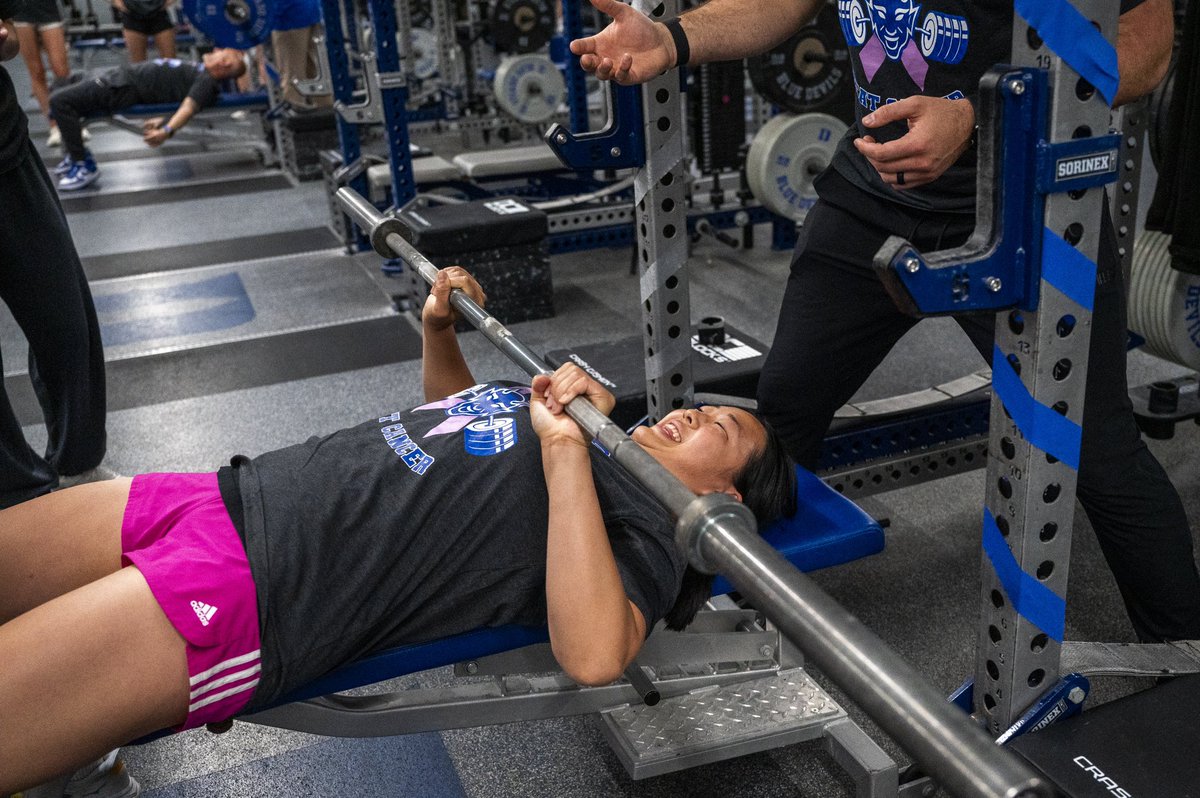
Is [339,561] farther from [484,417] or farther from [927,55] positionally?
[927,55]

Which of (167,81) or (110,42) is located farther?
(110,42)

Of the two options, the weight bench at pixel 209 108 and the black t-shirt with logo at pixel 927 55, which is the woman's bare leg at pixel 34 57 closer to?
the weight bench at pixel 209 108

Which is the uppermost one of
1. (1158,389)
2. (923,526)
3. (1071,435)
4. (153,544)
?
(1071,435)

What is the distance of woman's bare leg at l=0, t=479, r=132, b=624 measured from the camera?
1.44 meters

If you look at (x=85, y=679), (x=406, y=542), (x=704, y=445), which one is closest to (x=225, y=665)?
(x=85, y=679)

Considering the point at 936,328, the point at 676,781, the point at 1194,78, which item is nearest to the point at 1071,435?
the point at 676,781

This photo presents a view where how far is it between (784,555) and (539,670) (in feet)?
1.26

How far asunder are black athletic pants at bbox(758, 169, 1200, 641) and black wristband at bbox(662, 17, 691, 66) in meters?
0.32

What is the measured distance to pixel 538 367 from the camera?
1.45 m

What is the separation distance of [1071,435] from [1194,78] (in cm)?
111

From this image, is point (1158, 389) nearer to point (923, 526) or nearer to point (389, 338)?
point (923, 526)

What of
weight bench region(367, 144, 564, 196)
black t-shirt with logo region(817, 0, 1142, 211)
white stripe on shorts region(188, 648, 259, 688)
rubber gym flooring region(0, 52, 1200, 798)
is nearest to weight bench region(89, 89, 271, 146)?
rubber gym flooring region(0, 52, 1200, 798)

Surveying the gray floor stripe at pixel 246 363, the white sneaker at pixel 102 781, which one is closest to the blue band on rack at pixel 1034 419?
the white sneaker at pixel 102 781

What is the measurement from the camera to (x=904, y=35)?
1.40m
